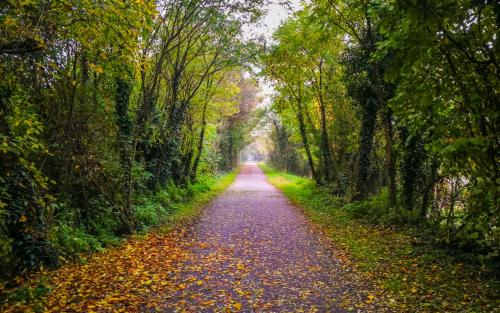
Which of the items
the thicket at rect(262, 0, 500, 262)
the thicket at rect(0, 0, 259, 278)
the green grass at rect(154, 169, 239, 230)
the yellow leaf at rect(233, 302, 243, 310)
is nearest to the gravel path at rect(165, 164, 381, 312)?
the yellow leaf at rect(233, 302, 243, 310)

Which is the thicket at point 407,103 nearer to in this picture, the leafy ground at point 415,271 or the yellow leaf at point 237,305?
the leafy ground at point 415,271

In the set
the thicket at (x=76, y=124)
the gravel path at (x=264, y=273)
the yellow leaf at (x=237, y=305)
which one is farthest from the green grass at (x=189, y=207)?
the yellow leaf at (x=237, y=305)

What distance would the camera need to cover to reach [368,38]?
1263 centimetres

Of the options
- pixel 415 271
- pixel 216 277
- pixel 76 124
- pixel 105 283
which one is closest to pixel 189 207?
pixel 76 124

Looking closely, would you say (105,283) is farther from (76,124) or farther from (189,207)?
(189,207)

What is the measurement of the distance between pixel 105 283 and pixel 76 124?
430cm

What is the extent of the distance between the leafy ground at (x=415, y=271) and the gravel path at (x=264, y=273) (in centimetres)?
50

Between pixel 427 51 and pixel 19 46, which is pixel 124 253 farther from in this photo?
pixel 427 51

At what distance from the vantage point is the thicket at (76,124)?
6.25m

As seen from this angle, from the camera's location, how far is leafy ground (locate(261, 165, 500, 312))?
5.63 meters

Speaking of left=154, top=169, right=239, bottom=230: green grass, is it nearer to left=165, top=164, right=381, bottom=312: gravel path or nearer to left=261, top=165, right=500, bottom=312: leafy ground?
left=165, top=164, right=381, bottom=312: gravel path

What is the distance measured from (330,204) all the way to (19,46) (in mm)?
13335

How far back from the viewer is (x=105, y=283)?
666 centimetres

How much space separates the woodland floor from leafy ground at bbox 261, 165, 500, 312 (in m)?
0.41
